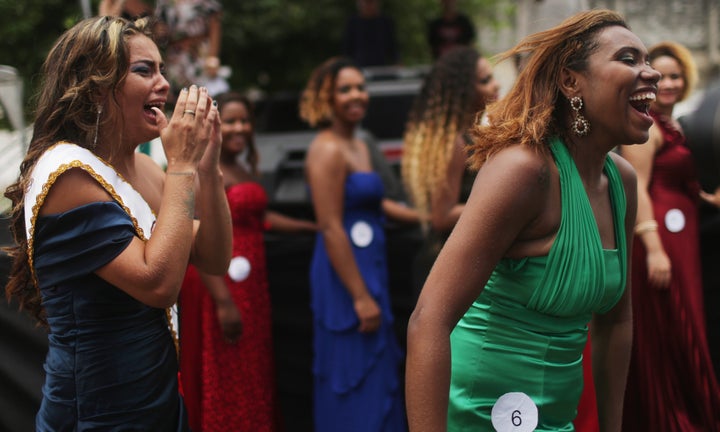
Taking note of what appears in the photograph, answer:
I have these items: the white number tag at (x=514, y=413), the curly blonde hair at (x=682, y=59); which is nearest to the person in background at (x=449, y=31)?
the curly blonde hair at (x=682, y=59)

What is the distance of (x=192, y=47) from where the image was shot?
21.3 ft

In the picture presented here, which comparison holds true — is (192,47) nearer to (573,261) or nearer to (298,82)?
(573,261)

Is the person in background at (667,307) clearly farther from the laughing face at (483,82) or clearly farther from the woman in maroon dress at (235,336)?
the woman in maroon dress at (235,336)

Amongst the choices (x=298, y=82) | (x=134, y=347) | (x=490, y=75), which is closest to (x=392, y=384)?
(x=490, y=75)

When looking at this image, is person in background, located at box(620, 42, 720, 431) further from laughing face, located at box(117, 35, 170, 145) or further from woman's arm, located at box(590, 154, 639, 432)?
laughing face, located at box(117, 35, 170, 145)

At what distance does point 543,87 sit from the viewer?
7.82 feet

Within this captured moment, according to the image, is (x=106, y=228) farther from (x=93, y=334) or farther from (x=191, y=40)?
(x=191, y=40)

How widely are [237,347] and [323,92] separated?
1.56 metres

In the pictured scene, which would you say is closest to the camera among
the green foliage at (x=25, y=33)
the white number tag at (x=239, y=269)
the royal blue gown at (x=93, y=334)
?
the royal blue gown at (x=93, y=334)

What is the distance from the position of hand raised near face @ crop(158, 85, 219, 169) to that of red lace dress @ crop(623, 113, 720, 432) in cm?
266

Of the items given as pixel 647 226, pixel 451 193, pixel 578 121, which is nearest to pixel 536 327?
pixel 578 121

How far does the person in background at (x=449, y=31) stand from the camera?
27.7ft

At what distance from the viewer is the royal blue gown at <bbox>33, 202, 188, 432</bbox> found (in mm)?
2367

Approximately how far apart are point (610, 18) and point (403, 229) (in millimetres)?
2875
